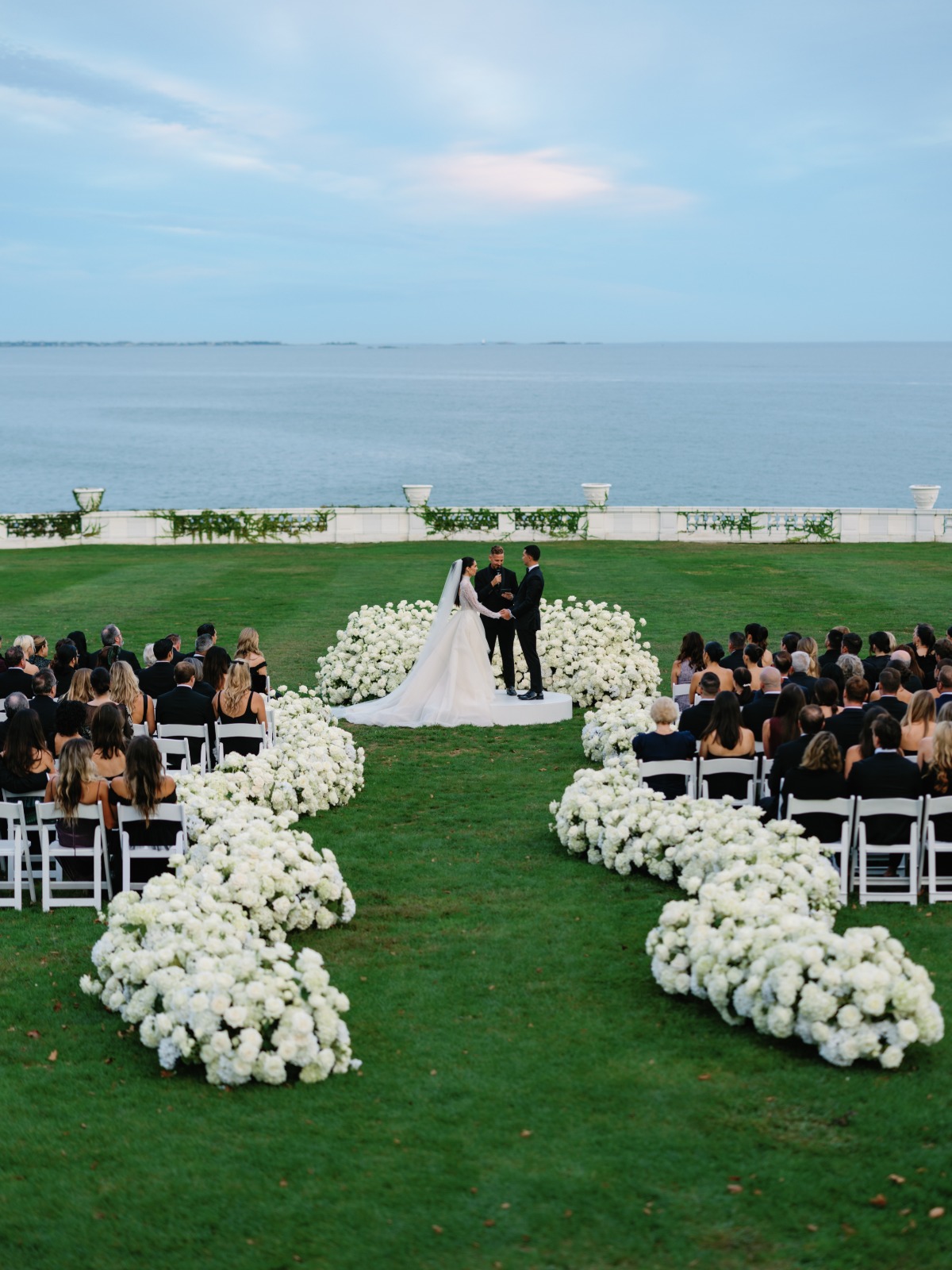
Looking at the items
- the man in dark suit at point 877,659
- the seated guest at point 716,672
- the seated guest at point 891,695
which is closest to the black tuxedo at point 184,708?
the seated guest at point 716,672

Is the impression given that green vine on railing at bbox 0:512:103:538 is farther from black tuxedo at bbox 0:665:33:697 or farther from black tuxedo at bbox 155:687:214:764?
black tuxedo at bbox 155:687:214:764

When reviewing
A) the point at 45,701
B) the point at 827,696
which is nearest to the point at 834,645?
the point at 827,696

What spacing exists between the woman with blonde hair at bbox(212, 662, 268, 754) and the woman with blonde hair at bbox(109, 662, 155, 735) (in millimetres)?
715

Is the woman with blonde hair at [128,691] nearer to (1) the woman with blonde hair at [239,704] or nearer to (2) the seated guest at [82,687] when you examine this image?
(2) the seated guest at [82,687]

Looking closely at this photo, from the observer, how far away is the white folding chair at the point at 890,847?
33.1 ft

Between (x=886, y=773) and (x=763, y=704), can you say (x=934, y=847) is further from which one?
(x=763, y=704)

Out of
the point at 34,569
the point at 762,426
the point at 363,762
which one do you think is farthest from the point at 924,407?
the point at 363,762

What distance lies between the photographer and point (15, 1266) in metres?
5.90

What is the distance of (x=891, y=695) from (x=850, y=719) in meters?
0.90

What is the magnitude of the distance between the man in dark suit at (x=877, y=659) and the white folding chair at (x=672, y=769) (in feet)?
9.90

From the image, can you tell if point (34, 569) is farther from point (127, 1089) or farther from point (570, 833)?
point (127, 1089)

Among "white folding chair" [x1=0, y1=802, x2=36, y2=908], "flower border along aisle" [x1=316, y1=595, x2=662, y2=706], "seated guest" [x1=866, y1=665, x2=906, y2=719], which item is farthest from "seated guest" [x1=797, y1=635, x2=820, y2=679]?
"white folding chair" [x1=0, y1=802, x2=36, y2=908]

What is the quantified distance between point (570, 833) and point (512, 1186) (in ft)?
16.9

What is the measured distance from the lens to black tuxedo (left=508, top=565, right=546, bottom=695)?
668 inches
